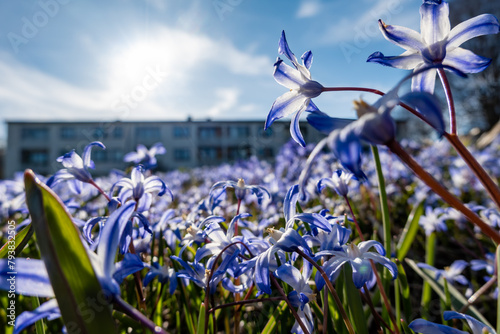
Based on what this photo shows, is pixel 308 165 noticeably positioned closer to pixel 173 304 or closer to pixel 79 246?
pixel 79 246

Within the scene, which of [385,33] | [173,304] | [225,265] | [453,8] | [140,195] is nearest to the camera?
[385,33]

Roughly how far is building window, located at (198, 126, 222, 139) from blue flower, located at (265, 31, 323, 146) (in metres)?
42.9

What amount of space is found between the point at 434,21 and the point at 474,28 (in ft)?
0.22

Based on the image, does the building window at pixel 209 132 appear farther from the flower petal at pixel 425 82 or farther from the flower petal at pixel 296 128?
the flower petal at pixel 425 82

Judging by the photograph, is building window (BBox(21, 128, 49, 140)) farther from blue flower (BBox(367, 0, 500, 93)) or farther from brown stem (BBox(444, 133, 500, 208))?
brown stem (BBox(444, 133, 500, 208))

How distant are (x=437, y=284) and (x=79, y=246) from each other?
130 centimetres

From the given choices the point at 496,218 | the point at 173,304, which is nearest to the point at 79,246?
the point at 173,304

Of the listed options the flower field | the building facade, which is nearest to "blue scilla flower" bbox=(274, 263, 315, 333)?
the flower field

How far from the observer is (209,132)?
4497 cm

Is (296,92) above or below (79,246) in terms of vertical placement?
above

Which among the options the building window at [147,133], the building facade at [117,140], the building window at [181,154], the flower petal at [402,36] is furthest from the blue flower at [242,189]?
the building window at [181,154]

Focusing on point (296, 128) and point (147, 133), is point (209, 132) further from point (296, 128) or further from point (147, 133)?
point (296, 128)

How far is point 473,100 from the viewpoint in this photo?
25906mm

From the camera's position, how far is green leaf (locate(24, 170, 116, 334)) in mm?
444
